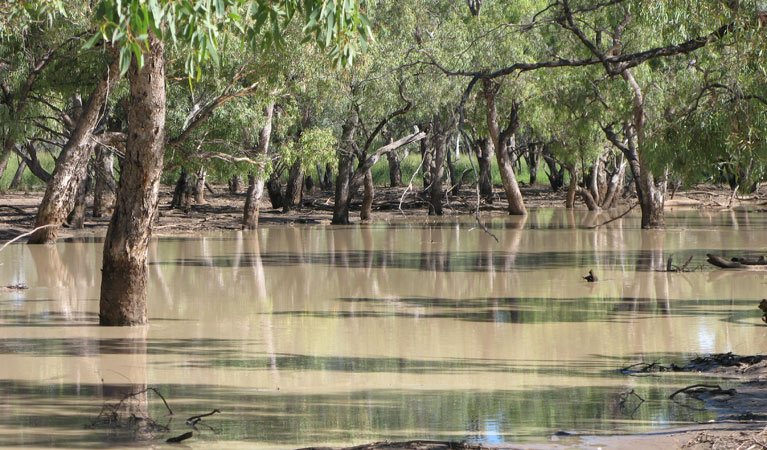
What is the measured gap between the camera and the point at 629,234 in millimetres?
25234

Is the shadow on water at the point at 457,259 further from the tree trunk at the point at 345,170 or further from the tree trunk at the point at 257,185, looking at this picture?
the tree trunk at the point at 345,170

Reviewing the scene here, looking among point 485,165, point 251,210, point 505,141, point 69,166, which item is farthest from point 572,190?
point 69,166

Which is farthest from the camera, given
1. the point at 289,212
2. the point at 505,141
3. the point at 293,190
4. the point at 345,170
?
the point at 293,190

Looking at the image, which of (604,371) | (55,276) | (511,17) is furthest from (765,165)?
(511,17)

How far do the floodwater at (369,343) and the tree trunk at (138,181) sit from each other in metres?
0.64

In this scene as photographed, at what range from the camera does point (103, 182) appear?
94.9ft

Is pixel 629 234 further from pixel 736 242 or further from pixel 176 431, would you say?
pixel 176 431

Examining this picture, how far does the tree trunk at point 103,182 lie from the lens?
2679 centimetres

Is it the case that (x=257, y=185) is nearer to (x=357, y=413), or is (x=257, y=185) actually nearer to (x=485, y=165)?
(x=485, y=165)

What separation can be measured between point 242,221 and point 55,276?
13.0 metres

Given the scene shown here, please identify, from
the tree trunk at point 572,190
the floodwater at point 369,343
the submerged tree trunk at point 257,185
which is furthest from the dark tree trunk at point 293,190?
the floodwater at point 369,343

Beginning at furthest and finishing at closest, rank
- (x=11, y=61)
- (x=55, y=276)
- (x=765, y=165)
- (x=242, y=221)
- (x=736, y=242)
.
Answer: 1. (x=242, y=221)
2. (x=736, y=242)
3. (x=11, y=61)
4. (x=55, y=276)
5. (x=765, y=165)

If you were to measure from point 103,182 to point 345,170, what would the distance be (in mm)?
7181

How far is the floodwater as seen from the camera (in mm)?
6578
